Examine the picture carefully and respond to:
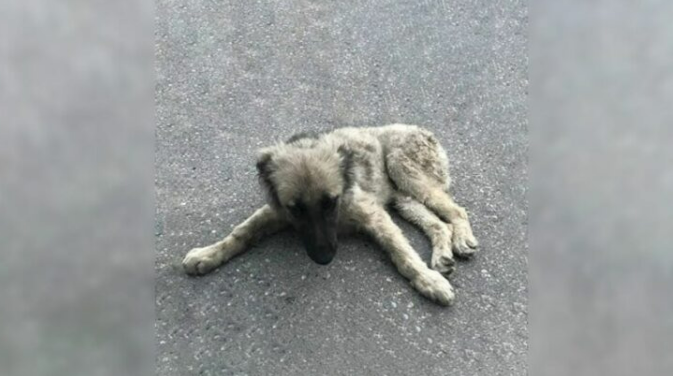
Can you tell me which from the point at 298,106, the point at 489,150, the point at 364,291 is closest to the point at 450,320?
the point at 364,291

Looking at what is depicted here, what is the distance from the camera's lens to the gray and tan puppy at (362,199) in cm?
472

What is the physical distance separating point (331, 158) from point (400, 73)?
2476mm

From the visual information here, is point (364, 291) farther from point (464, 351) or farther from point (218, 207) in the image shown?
point (218, 207)

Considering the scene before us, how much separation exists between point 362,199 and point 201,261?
117cm

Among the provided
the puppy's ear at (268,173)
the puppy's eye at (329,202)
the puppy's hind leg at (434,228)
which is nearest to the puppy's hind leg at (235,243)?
the puppy's ear at (268,173)

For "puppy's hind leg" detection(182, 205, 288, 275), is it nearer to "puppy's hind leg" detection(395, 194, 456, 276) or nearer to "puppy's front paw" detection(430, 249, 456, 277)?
"puppy's hind leg" detection(395, 194, 456, 276)

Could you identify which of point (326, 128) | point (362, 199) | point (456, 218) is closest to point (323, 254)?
point (362, 199)

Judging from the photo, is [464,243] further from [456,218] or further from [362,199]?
[362,199]

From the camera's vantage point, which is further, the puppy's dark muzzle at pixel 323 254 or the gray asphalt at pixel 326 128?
the puppy's dark muzzle at pixel 323 254

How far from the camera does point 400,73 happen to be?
23.4 feet

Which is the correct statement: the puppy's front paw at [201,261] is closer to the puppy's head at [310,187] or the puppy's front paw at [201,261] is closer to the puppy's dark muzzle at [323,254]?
the puppy's head at [310,187]

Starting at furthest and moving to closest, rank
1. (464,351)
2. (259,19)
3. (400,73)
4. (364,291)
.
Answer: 1. (259,19)
2. (400,73)
3. (364,291)
4. (464,351)

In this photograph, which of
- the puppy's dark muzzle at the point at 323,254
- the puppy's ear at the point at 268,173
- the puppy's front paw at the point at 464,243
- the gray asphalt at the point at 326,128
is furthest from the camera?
the puppy's front paw at the point at 464,243

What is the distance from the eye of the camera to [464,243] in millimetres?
5125
